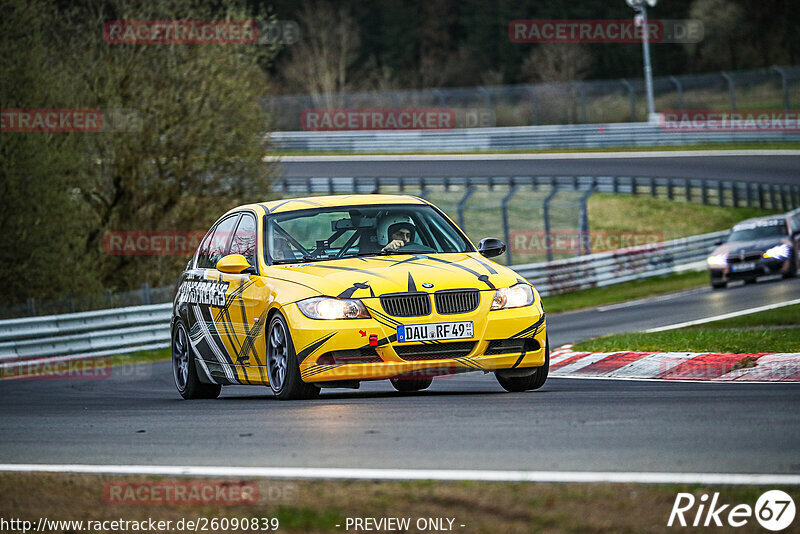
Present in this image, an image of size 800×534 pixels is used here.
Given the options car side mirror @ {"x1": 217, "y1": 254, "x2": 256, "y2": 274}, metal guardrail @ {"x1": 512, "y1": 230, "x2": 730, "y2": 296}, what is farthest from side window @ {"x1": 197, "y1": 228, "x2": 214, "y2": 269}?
metal guardrail @ {"x1": 512, "y1": 230, "x2": 730, "y2": 296}

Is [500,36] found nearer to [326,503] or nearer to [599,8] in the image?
[599,8]

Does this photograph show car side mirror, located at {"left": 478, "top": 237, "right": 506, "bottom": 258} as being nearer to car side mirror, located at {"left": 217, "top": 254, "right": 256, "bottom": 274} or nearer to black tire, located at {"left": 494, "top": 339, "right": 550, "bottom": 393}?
black tire, located at {"left": 494, "top": 339, "right": 550, "bottom": 393}

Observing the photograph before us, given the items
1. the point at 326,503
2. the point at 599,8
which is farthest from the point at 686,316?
the point at 599,8

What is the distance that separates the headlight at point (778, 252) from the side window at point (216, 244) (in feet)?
59.1

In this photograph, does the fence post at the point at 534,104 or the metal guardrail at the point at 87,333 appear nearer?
the metal guardrail at the point at 87,333

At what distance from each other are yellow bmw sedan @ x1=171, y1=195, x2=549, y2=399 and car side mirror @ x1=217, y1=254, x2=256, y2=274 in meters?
0.01

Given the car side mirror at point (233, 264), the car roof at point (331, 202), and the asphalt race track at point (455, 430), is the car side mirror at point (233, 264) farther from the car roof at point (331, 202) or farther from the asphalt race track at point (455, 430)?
the asphalt race track at point (455, 430)

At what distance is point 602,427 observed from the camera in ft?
23.4

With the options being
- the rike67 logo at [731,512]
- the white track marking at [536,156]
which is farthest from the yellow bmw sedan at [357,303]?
the white track marking at [536,156]

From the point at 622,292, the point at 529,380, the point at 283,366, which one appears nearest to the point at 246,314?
the point at 283,366

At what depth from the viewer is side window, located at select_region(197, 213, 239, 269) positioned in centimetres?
1148

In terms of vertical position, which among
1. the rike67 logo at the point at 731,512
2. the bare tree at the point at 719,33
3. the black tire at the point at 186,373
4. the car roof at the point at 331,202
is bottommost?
the black tire at the point at 186,373

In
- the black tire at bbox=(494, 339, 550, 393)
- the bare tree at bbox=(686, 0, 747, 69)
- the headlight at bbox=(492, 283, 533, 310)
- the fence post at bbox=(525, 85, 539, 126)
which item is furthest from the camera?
the bare tree at bbox=(686, 0, 747, 69)

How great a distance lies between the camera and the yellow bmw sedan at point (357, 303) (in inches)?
370
